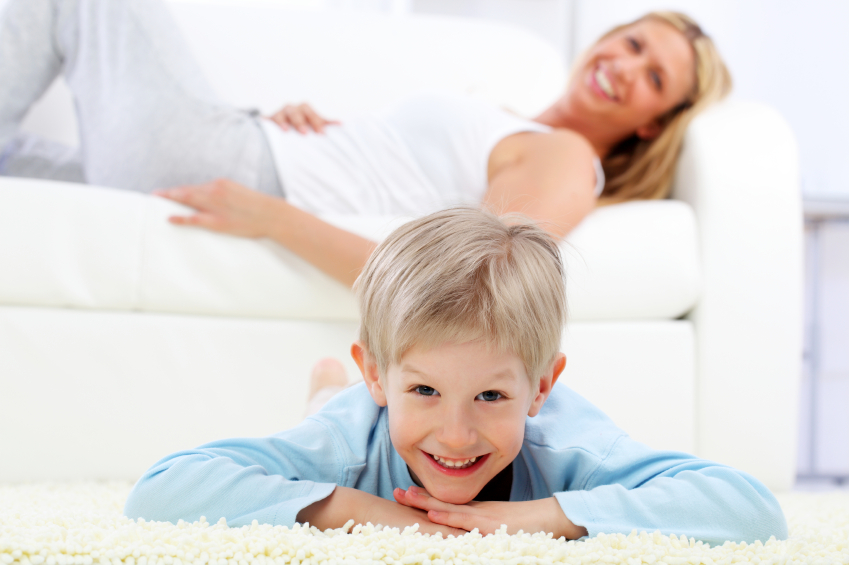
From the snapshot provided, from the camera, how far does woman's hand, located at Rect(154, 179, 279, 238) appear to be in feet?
3.18

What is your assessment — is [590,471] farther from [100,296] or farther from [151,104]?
[151,104]

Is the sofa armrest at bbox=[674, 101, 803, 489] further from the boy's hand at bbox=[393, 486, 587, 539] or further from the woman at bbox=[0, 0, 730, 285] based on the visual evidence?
the boy's hand at bbox=[393, 486, 587, 539]

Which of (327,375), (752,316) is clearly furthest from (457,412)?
(752,316)

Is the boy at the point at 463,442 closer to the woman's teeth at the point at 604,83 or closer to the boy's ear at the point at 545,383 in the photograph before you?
the boy's ear at the point at 545,383

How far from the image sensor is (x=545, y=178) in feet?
3.44

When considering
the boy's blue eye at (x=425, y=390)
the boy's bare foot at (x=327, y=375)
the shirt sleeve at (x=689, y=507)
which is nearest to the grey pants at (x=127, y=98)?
the boy's bare foot at (x=327, y=375)

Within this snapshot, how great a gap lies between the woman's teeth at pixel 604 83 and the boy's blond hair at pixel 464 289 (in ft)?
2.80

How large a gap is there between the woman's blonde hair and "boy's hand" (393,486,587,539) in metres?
0.86

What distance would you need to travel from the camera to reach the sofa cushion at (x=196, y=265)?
92 cm

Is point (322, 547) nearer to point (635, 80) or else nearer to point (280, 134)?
point (280, 134)

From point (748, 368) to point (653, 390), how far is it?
168mm

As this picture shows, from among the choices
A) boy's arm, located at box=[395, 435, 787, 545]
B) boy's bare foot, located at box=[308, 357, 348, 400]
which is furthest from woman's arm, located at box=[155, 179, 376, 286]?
boy's arm, located at box=[395, 435, 787, 545]

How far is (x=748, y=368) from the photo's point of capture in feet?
3.45

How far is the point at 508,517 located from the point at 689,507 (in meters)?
0.15
